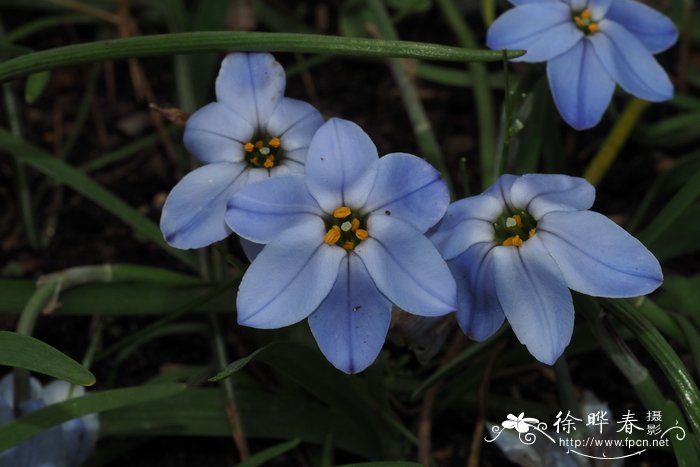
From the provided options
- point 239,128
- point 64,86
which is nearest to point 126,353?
point 239,128

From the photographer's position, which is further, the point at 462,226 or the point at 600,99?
the point at 600,99

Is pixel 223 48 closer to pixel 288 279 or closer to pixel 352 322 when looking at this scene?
pixel 288 279

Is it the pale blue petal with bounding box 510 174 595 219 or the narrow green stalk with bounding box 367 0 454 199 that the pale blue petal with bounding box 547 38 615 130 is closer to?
the pale blue petal with bounding box 510 174 595 219

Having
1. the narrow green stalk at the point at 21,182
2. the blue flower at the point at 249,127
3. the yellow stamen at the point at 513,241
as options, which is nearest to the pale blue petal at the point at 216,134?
the blue flower at the point at 249,127

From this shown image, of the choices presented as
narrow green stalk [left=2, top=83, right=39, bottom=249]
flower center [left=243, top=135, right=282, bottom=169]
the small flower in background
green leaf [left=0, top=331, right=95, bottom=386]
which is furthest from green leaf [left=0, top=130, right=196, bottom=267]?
green leaf [left=0, top=331, right=95, bottom=386]

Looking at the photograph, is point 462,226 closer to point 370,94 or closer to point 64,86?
point 370,94
